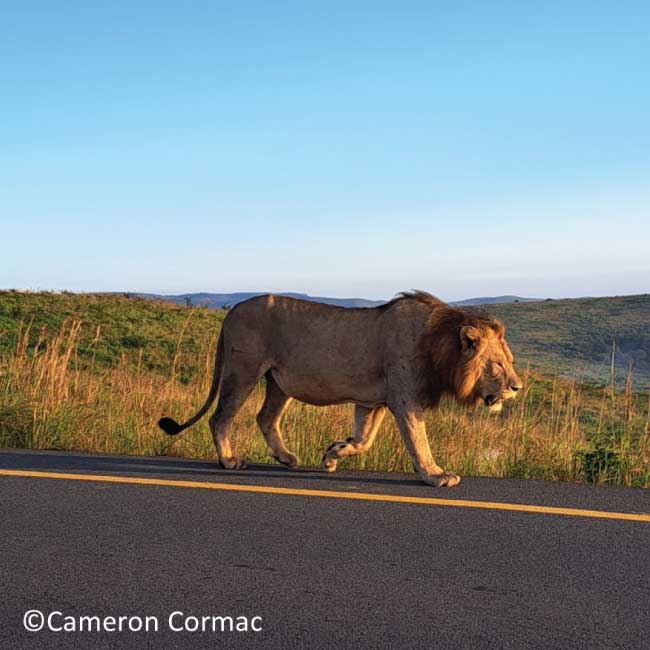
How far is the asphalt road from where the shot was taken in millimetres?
4148

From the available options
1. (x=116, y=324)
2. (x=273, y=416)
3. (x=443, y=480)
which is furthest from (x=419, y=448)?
(x=116, y=324)

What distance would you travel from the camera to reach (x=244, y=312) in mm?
8148

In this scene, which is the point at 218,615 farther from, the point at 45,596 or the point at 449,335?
the point at 449,335

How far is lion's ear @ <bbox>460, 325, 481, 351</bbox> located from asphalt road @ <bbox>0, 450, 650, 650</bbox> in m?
1.06

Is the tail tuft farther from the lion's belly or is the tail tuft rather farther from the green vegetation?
the lion's belly

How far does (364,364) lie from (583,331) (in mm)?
29325

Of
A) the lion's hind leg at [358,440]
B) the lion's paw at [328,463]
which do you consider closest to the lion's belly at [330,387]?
the lion's hind leg at [358,440]

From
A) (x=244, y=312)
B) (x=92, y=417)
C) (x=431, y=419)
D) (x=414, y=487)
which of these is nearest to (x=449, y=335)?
(x=414, y=487)

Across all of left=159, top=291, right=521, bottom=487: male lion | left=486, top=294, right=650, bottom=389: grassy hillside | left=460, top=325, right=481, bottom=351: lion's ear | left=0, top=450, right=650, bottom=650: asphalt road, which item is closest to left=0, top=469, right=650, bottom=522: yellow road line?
left=0, top=450, right=650, bottom=650: asphalt road

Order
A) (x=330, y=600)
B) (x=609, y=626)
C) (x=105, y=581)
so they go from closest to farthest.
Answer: (x=609, y=626)
(x=330, y=600)
(x=105, y=581)

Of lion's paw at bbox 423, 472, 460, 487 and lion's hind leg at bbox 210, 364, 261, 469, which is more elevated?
lion's hind leg at bbox 210, 364, 261, 469

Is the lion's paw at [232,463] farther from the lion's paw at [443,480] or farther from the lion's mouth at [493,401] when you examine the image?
the lion's mouth at [493,401]

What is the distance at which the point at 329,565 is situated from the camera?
5.11 metres

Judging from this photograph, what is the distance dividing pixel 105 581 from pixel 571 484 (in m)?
4.08
